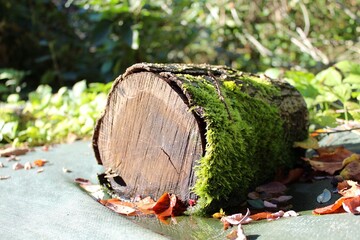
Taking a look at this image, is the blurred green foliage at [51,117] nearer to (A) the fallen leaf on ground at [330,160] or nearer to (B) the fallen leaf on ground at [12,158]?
(B) the fallen leaf on ground at [12,158]

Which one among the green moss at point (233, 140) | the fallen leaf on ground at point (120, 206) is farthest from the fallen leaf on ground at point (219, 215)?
the fallen leaf on ground at point (120, 206)

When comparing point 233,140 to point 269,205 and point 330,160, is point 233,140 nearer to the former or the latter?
point 269,205

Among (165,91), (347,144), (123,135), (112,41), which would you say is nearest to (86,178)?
(123,135)

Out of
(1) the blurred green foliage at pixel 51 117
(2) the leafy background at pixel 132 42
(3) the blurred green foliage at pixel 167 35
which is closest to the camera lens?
(1) the blurred green foliage at pixel 51 117

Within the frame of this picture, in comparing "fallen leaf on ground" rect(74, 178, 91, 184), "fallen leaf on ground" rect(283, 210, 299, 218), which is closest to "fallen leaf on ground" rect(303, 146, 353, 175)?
"fallen leaf on ground" rect(283, 210, 299, 218)

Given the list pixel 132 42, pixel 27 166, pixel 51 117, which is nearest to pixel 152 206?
pixel 27 166

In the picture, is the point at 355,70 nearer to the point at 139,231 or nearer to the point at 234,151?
the point at 234,151
